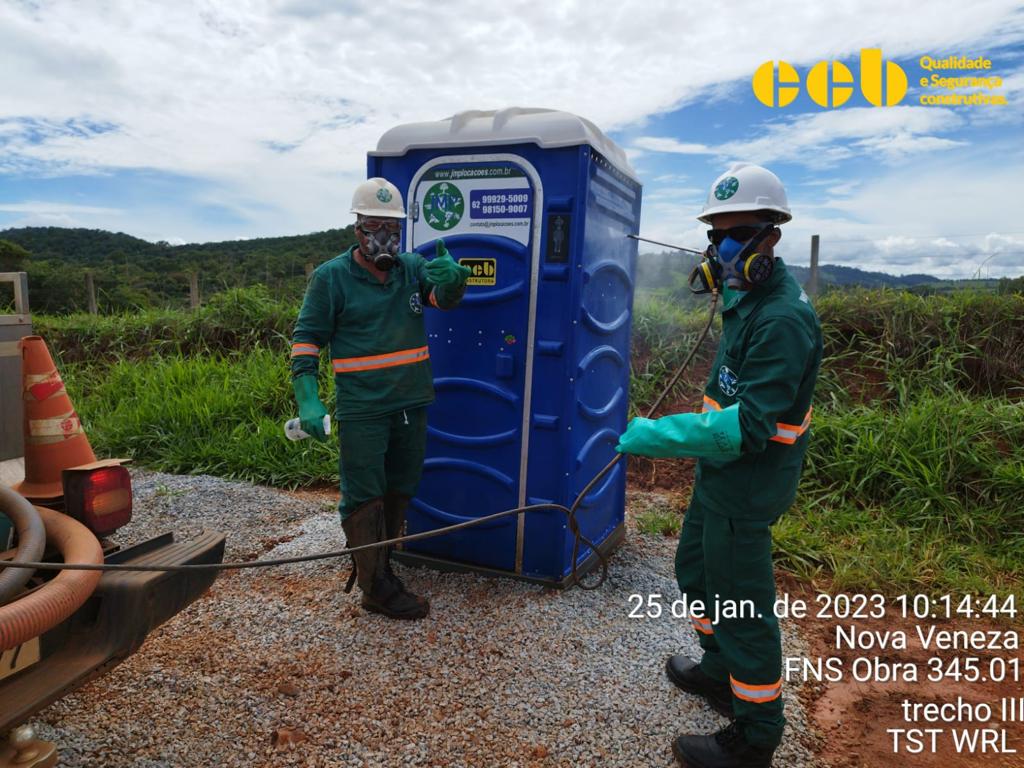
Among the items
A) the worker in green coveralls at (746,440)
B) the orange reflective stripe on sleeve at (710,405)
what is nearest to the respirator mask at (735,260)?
the worker in green coveralls at (746,440)

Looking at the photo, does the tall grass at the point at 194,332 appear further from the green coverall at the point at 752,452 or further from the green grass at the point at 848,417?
the green coverall at the point at 752,452

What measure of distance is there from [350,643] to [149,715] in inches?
31.9

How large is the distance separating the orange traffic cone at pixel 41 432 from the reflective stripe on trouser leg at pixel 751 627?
2.15 m

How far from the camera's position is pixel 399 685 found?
2.79 metres

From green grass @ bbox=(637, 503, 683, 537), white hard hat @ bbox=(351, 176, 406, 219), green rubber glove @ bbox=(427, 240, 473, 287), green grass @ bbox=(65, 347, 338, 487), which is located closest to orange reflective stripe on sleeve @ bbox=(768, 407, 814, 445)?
green rubber glove @ bbox=(427, 240, 473, 287)

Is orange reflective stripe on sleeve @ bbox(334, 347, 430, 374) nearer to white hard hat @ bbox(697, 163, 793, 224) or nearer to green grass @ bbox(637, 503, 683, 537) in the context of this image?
white hard hat @ bbox(697, 163, 793, 224)

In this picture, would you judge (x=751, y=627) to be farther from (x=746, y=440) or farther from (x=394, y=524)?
(x=394, y=524)

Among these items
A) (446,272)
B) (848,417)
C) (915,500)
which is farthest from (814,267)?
(446,272)

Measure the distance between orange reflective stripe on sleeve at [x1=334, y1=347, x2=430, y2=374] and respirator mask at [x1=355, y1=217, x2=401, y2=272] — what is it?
39cm

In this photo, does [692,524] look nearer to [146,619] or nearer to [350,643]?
[350,643]

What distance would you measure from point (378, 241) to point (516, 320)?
0.76m

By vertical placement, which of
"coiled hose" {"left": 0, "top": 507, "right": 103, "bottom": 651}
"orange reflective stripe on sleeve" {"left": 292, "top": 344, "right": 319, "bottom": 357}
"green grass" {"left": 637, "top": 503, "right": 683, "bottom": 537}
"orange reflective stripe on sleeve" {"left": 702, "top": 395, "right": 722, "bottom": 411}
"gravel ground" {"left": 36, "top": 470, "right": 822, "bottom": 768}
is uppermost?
"orange reflective stripe on sleeve" {"left": 292, "top": 344, "right": 319, "bottom": 357}

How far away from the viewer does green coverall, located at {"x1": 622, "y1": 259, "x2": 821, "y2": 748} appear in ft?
6.84

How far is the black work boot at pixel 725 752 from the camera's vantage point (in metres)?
2.34
